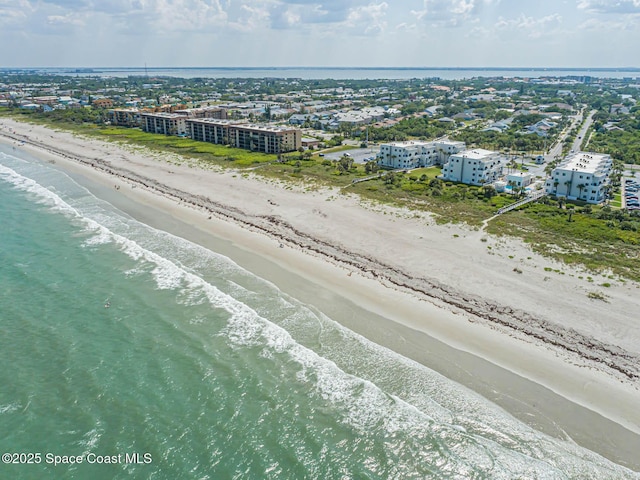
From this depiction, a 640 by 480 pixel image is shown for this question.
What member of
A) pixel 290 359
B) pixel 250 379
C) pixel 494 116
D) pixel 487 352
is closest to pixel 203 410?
pixel 250 379

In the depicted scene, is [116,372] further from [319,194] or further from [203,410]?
[319,194]

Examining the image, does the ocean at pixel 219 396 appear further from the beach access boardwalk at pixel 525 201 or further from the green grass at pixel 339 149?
the green grass at pixel 339 149

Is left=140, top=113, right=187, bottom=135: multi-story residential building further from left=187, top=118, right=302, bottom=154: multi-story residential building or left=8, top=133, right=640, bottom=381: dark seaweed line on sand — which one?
left=8, top=133, right=640, bottom=381: dark seaweed line on sand

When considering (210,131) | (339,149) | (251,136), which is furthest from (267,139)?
(210,131)

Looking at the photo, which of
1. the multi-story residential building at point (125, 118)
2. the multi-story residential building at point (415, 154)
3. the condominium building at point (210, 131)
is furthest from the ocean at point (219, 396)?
the multi-story residential building at point (125, 118)

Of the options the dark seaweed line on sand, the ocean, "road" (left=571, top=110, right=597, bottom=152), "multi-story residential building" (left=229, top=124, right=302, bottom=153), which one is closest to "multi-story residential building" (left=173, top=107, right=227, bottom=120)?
"multi-story residential building" (left=229, top=124, right=302, bottom=153)

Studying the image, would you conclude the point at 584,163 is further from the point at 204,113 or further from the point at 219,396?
the point at 204,113
